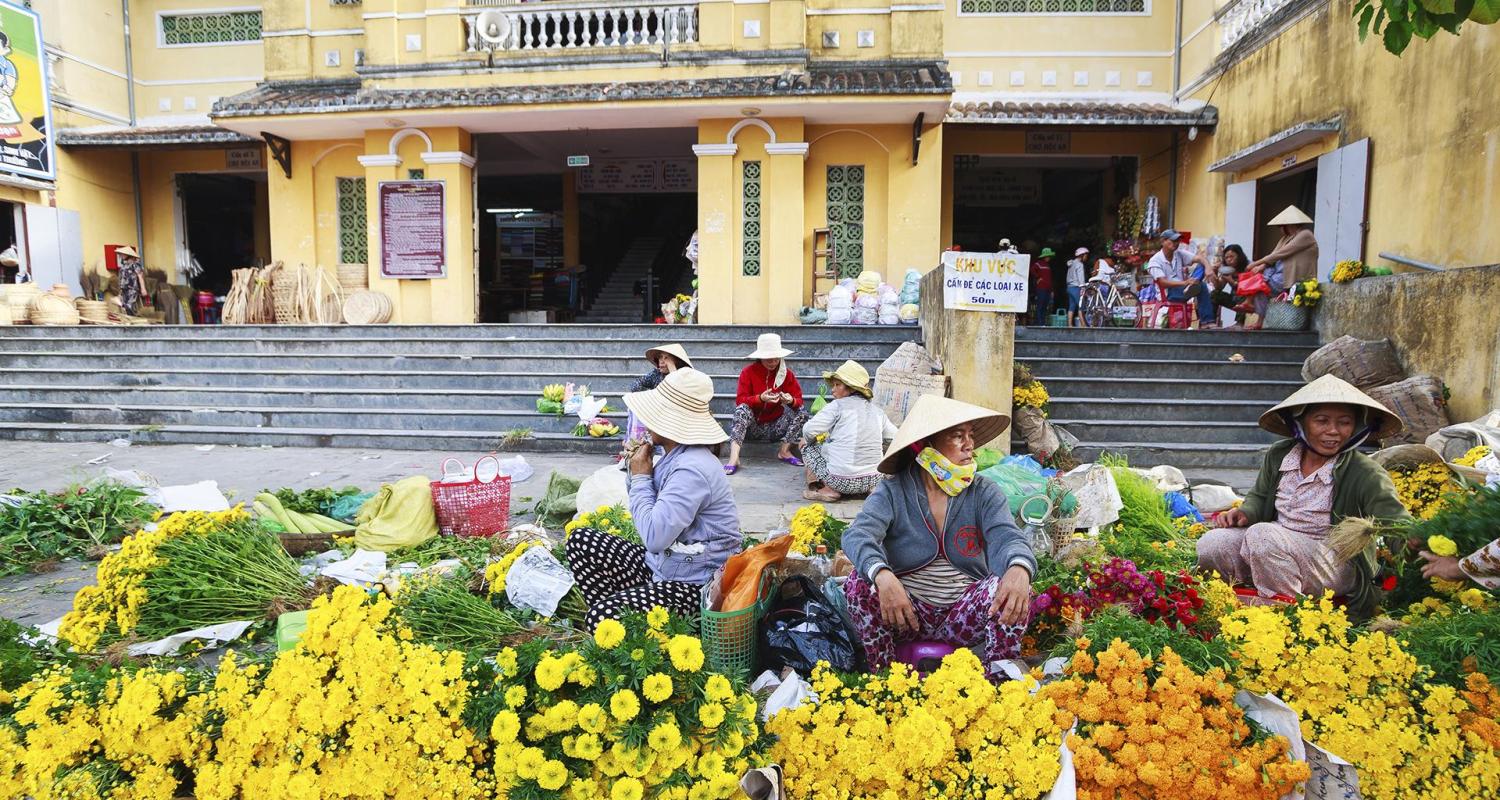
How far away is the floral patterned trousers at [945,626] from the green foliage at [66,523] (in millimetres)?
4797

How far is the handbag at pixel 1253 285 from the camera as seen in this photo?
10656 millimetres

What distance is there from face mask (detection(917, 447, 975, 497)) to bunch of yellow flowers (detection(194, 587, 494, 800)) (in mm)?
1749

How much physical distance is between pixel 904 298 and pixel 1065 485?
19.1 ft

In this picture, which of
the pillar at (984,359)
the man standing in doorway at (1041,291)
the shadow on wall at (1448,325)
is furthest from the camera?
the man standing in doorway at (1041,291)

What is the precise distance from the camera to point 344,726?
2393 millimetres

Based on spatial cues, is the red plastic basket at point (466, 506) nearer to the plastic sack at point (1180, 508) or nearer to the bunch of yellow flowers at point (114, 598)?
the bunch of yellow flowers at point (114, 598)

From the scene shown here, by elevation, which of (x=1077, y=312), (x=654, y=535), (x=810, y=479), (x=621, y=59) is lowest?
(x=810, y=479)

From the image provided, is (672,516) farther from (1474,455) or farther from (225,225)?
(225,225)

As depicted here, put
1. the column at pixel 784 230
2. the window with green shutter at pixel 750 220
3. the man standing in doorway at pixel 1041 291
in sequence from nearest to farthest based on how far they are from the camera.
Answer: the column at pixel 784 230 < the window with green shutter at pixel 750 220 < the man standing in doorway at pixel 1041 291

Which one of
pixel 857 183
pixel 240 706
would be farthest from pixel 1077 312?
pixel 240 706

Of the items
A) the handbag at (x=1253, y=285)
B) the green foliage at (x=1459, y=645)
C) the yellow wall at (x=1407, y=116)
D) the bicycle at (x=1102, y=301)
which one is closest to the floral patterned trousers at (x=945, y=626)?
the green foliage at (x=1459, y=645)

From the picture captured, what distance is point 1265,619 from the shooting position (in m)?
2.63

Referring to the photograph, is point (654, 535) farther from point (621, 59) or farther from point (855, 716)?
point (621, 59)

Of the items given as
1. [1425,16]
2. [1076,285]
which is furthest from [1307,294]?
[1425,16]
